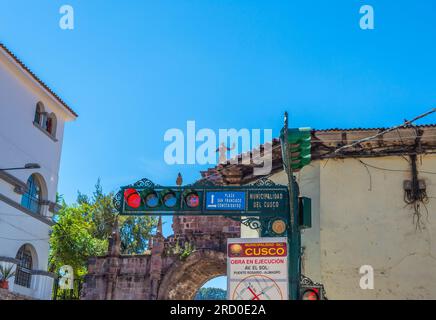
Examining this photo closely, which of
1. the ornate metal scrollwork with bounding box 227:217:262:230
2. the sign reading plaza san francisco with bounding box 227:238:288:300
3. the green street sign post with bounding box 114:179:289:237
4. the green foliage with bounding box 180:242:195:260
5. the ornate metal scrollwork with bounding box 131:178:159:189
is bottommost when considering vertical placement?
the sign reading plaza san francisco with bounding box 227:238:288:300

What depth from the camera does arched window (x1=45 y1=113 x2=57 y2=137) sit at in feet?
97.3

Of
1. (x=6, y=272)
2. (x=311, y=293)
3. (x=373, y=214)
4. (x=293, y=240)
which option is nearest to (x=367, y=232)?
(x=373, y=214)

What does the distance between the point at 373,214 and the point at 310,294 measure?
6110mm

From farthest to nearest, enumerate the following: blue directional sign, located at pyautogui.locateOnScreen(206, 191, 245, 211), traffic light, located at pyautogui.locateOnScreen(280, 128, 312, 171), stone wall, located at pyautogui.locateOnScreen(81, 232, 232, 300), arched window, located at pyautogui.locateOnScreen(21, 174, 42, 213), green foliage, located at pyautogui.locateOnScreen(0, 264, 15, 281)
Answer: stone wall, located at pyautogui.locateOnScreen(81, 232, 232, 300)
arched window, located at pyautogui.locateOnScreen(21, 174, 42, 213)
green foliage, located at pyautogui.locateOnScreen(0, 264, 15, 281)
blue directional sign, located at pyautogui.locateOnScreen(206, 191, 245, 211)
traffic light, located at pyautogui.locateOnScreen(280, 128, 312, 171)

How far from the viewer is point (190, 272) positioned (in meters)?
28.9

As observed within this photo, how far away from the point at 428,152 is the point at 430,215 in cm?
161

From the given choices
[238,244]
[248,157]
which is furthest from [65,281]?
[238,244]

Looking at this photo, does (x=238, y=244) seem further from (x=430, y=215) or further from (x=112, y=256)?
(x=112, y=256)

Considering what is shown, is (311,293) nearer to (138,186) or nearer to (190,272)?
(138,186)

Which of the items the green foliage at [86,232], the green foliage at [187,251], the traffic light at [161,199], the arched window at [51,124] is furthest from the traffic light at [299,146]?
the green foliage at [86,232]

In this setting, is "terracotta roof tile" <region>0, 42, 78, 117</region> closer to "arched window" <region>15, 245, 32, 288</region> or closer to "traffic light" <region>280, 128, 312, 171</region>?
"arched window" <region>15, 245, 32, 288</region>

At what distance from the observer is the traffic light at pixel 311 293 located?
9758 millimetres

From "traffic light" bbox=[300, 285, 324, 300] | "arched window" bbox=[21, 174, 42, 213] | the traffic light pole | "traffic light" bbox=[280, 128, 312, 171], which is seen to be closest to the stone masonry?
"arched window" bbox=[21, 174, 42, 213]

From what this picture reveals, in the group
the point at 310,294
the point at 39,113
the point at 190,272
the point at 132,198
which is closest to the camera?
the point at 310,294
